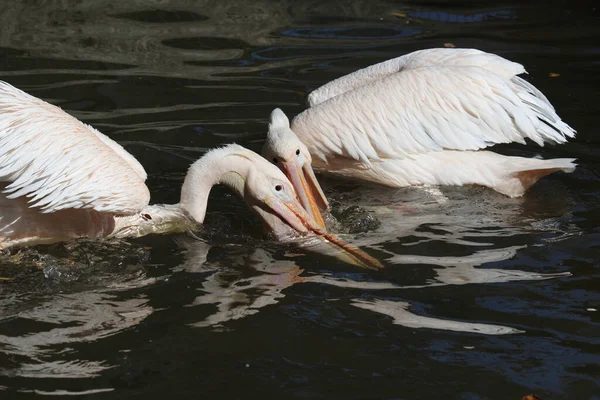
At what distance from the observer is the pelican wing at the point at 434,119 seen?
5.79 meters

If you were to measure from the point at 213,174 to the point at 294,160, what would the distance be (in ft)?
1.92

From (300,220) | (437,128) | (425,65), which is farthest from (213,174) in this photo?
(425,65)

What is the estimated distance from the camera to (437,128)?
580 centimetres

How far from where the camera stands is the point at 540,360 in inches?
140

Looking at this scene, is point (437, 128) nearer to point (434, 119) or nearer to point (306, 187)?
point (434, 119)

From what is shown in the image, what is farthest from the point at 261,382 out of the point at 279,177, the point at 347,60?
the point at 347,60

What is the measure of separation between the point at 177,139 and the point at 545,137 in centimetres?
257

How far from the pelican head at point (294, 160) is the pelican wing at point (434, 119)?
40cm

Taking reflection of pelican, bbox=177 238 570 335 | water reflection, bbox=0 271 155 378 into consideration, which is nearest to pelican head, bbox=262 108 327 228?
reflection of pelican, bbox=177 238 570 335

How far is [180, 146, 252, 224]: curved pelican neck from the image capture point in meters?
5.02

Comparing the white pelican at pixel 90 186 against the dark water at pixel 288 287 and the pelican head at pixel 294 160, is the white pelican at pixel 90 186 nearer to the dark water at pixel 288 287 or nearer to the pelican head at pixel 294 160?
the dark water at pixel 288 287

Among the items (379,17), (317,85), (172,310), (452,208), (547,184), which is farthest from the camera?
(379,17)

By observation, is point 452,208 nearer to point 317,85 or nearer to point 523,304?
point 523,304

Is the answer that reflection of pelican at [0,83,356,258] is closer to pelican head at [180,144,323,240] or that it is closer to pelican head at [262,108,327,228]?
pelican head at [180,144,323,240]
